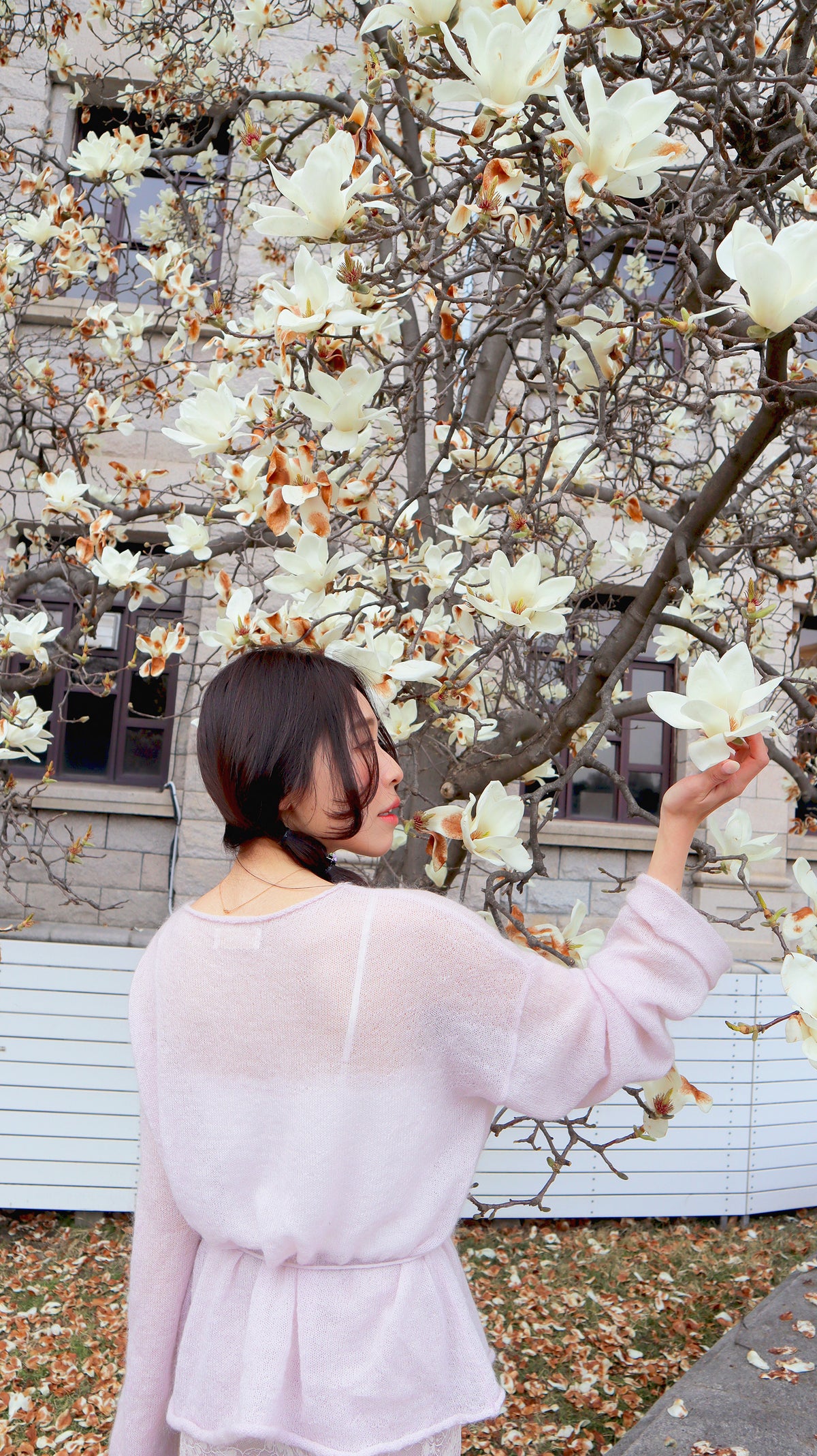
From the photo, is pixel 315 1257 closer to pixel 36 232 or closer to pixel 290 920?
pixel 290 920

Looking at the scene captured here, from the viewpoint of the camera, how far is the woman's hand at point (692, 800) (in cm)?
101

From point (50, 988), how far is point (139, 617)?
245cm

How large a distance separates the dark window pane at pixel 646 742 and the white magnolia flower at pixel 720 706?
6179 millimetres

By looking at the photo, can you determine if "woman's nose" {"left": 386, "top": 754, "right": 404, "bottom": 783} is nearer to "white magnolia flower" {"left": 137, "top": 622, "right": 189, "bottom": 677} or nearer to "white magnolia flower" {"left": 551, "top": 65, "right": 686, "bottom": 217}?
"white magnolia flower" {"left": 551, "top": 65, "right": 686, "bottom": 217}

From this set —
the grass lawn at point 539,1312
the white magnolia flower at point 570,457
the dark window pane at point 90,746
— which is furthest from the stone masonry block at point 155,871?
the white magnolia flower at point 570,457

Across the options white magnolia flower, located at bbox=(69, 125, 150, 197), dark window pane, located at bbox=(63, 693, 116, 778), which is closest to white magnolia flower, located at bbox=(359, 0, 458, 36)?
white magnolia flower, located at bbox=(69, 125, 150, 197)

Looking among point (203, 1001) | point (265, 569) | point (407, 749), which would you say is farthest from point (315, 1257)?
point (265, 569)

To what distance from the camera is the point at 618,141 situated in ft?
3.90

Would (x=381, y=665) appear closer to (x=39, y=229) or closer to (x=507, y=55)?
(x=507, y=55)

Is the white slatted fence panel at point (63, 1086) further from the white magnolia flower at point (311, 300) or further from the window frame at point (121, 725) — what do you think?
the white magnolia flower at point (311, 300)

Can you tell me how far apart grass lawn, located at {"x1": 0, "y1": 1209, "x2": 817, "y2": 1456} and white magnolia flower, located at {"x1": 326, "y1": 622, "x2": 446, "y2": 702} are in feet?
9.43

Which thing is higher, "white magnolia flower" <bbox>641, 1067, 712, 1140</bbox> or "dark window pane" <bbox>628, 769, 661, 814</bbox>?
"white magnolia flower" <bbox>641, 1067, 712, 1140</bbox>

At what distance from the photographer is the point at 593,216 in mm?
1779

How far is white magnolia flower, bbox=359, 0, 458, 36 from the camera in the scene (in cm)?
127
